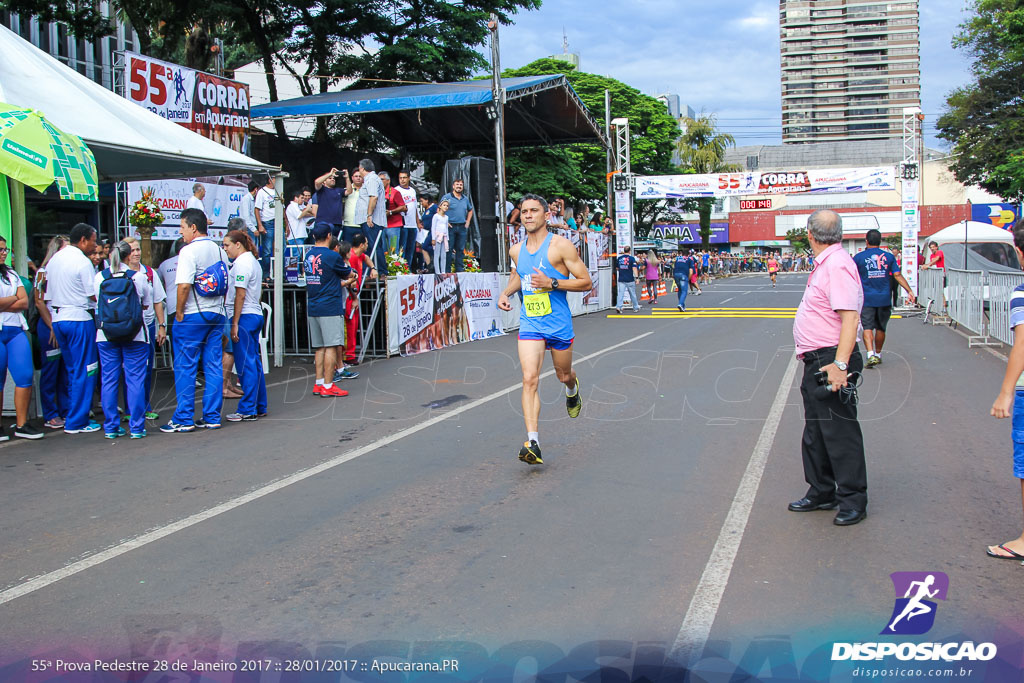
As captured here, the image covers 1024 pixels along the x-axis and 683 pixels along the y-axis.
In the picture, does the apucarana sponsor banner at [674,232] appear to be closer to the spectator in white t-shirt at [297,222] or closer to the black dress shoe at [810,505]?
the spectator in white t-shirt at [297,222]

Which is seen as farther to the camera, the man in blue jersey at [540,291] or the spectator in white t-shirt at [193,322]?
the spectator in white t-shirt at [193,322]

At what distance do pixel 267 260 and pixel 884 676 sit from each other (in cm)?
1384

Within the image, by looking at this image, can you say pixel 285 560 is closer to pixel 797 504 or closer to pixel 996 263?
pixel 797 504

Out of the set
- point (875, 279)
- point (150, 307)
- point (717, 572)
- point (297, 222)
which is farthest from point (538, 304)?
point (297, 222)

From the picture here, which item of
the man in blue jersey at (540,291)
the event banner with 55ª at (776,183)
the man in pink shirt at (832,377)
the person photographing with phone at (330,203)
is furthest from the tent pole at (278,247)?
the event banner with 55ª at (776,183)

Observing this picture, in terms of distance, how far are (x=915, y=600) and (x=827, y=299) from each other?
1948 millimetres

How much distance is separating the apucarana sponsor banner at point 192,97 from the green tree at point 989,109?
109 feet

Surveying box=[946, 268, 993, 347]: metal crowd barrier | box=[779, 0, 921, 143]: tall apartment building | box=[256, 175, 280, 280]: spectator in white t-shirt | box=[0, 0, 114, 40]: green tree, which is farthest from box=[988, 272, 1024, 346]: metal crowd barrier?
box=[779, 0, 921, 143]: tall apartment building

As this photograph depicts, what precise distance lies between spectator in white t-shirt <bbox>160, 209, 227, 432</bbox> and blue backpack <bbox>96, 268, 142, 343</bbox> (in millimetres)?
398

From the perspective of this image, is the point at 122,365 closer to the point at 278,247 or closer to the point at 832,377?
the point at 278,247

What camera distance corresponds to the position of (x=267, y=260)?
51.8 ft

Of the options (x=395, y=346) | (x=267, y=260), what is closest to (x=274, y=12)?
(x=267, y=260)

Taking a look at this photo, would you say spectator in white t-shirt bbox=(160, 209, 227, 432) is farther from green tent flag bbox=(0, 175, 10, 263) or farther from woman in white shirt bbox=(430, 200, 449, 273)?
woman in white shirt bbox=(430, 200, 449, 273)

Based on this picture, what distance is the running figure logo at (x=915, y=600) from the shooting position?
3881 mm
